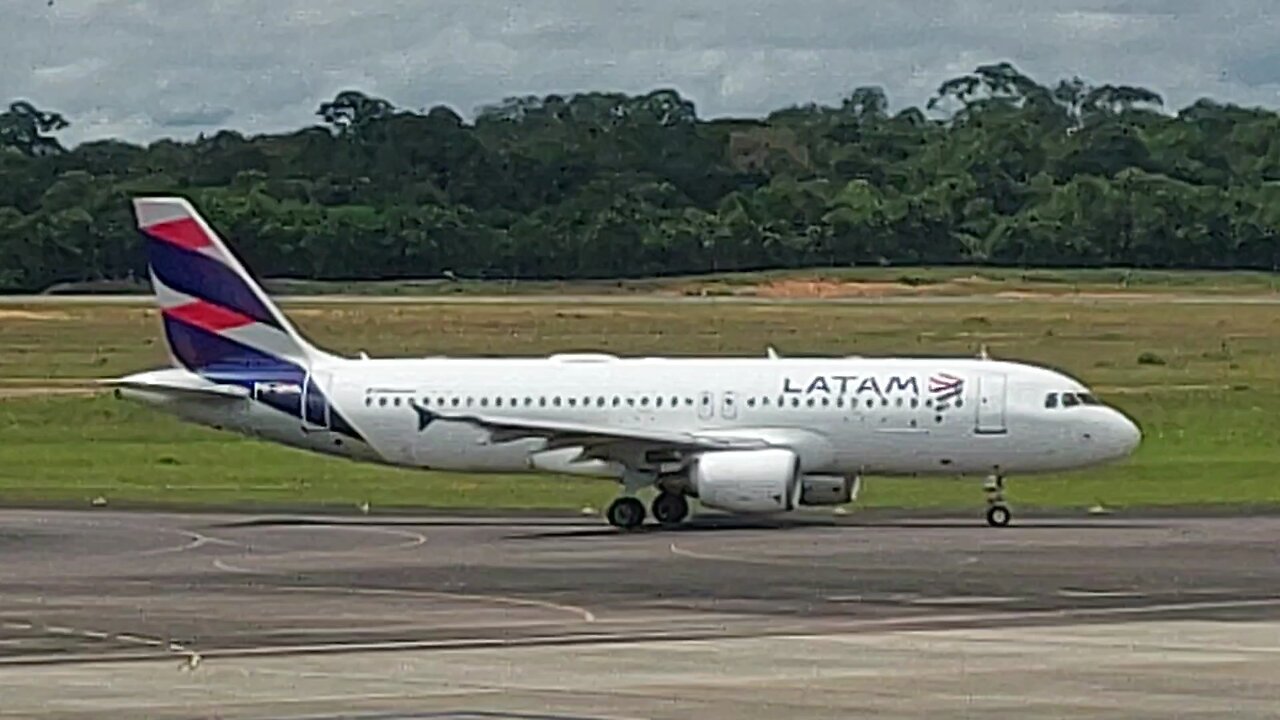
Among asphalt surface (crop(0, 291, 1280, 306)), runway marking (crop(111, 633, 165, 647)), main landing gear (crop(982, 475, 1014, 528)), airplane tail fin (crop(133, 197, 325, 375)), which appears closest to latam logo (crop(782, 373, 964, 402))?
main landing gear (crop(982, 475, 1014, 528))

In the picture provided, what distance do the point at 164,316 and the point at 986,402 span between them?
13996mm

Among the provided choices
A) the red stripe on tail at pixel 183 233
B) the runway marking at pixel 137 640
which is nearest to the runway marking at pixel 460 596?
the runway marking at pixel 137 640

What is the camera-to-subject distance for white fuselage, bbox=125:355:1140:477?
50.6 m

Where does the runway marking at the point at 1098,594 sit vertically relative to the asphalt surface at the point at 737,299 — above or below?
below

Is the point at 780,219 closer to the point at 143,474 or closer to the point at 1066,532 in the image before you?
the point at 143,474

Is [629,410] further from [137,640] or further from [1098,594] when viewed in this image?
[137,640]

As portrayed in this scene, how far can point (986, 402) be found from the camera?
50500 millimetres

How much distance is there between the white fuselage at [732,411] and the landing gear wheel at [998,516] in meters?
0.98

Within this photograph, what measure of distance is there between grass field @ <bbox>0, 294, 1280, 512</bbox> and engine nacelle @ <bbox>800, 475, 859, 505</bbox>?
175 inches

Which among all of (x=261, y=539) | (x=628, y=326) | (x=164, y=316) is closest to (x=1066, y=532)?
(x=261, y=539)

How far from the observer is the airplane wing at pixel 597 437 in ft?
165

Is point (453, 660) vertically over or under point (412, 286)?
under

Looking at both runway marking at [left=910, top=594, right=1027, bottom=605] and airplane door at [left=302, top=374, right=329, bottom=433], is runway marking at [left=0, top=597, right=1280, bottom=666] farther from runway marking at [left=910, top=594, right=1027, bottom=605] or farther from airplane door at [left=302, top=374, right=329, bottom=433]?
airplane door at [left=302, top=374, right=329, bottom=433]

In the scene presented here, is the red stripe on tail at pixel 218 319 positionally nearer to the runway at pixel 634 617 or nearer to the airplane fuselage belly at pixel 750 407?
the airplane fuselage belly at pixel 750 407
